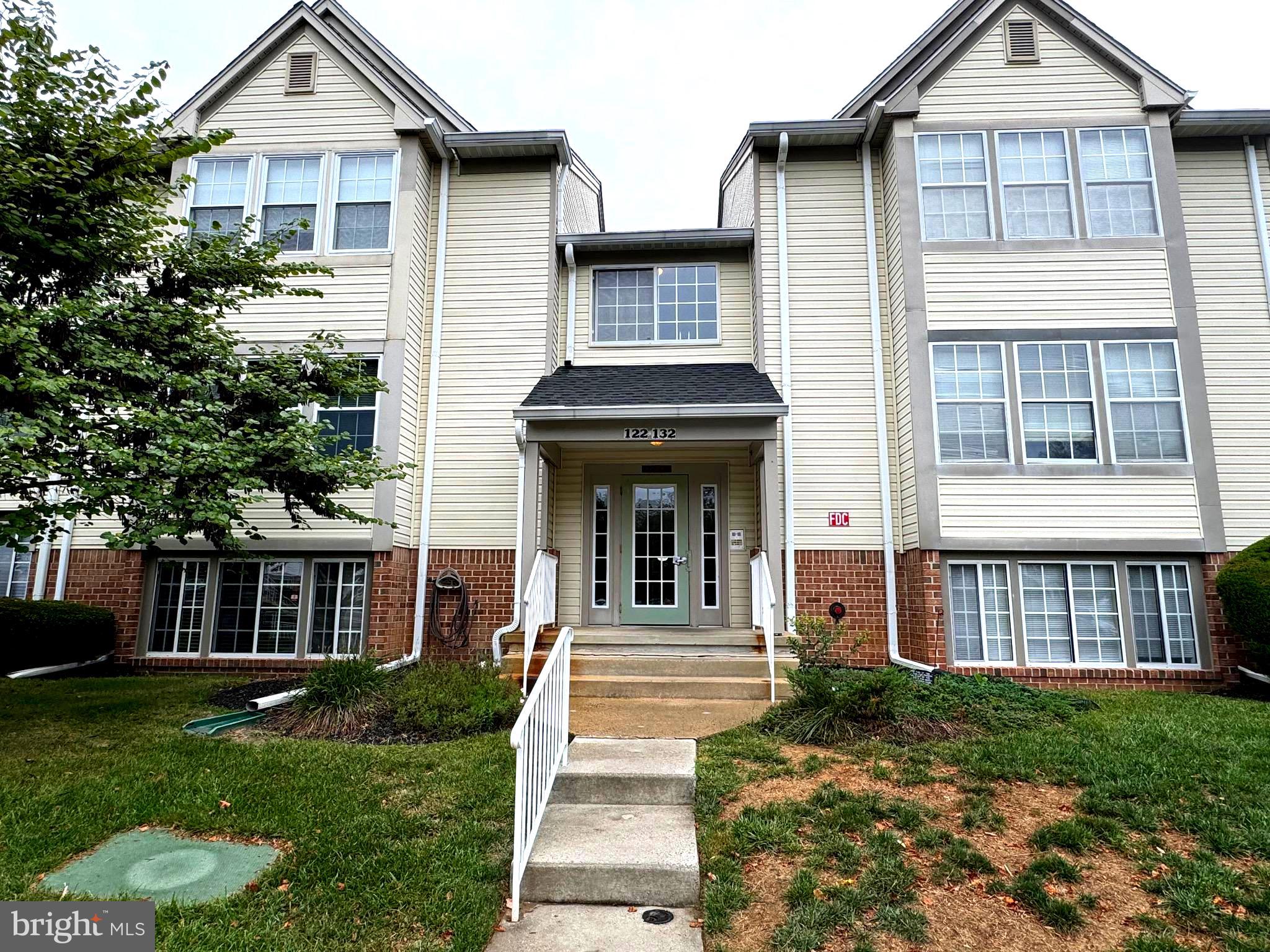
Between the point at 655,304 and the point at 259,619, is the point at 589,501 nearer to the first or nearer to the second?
the point at 655,304

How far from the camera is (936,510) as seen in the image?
876 cm

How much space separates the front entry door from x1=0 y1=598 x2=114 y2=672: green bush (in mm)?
6681

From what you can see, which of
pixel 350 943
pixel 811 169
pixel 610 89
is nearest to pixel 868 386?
pixel 811 169

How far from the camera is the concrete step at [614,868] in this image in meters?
3.72

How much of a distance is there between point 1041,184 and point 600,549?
7.62 meters

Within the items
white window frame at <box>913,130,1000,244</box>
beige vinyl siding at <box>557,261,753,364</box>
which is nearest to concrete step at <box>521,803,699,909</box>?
beige vinyl siding at <box>557,261,753,364</box>

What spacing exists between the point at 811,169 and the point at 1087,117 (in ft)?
11.6

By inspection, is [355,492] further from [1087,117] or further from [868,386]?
[1087,117]

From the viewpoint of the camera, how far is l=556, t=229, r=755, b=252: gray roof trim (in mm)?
10625

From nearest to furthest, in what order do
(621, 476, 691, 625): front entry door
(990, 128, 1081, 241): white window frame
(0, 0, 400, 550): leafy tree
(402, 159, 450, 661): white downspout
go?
(0, 0, 400, 550): leafy tree < (990, 128, 1081, 241): white window frame < (402, 159, 450, 661): white downspout < (621, 476, 691, 625): front entry door

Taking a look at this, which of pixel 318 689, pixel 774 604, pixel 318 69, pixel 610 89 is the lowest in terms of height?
pixel 318 689

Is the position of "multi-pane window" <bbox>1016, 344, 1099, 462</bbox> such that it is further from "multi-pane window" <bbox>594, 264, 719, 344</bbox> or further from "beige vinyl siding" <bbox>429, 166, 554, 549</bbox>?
"beige vinyl siding" <bbox>429, 166, 554, 549</bbox>

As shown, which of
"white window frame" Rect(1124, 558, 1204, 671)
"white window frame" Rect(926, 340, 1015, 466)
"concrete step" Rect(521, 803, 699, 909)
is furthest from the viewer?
"white window frame" Rect(926, 340, 1015, 466)

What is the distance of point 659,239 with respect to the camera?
427 inches
